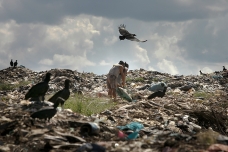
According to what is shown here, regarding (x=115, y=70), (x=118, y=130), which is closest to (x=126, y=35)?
(x=115, y=70)

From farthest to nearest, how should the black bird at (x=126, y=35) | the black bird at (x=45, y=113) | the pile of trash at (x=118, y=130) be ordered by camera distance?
the black bird at (x=126, y=35)
the black bird at (x=45, y=113)
the pile of trash at (x=118, y=130)

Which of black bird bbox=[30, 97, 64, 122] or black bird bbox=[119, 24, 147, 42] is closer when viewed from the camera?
black bird bbox=[30, 97, 64, 122]

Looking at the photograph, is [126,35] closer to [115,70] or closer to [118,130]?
[115,70]

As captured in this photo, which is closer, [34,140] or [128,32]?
[34,140]

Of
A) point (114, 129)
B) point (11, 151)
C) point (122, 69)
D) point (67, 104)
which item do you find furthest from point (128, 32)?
point (11, 151)

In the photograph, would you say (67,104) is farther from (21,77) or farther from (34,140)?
(21,77)

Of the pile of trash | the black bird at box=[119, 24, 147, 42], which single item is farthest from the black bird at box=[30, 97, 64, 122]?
the black bird at box=[119, 24, 147, 42]

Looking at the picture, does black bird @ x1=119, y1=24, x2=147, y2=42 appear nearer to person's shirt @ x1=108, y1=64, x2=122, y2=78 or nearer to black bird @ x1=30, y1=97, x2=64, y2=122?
person's shirt @ x1=108, y1=64, x2=122, y2=78

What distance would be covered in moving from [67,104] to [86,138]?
2.68 m

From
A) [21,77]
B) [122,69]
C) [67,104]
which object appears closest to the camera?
[67,104]

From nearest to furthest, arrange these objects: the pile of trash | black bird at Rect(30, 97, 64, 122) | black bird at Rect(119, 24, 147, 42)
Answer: the pile of trash, black bird at Rect(30, 97, 64, 122), black bird at Rect(119, 24, 147, 42)

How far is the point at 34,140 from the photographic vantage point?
4.89 m

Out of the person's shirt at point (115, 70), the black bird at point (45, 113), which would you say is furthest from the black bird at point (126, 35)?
the black bird at point (45, 113)

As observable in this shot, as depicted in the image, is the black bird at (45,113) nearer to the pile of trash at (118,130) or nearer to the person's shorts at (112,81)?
the pile of trash at (118,130)
